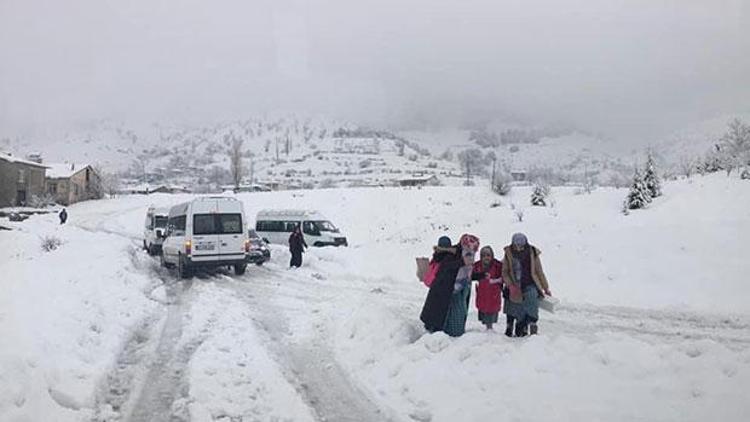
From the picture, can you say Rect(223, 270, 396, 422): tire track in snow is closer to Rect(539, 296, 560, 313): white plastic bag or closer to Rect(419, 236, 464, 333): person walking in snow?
Rect(419, 236, 464, 333): person walking in snow

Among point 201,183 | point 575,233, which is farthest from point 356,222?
point 201,183

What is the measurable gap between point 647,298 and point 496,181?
37172mm

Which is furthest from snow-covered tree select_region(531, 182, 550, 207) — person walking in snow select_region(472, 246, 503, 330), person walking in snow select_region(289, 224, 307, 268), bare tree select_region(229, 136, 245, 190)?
bare tree select_region(229, 136, 245, 190)

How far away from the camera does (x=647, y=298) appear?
16781 mm

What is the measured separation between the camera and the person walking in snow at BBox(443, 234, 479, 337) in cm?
995

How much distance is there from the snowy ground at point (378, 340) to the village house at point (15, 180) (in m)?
0.96

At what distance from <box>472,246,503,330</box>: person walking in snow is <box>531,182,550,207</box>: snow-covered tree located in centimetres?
2422

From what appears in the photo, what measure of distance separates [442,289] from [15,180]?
8.43m

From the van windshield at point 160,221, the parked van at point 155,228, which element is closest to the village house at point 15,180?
the parked van at point 155,228

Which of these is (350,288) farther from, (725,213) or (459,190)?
(459,190)

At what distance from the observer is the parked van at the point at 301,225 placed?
34.1m

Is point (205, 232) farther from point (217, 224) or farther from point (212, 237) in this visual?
point (217, 224)

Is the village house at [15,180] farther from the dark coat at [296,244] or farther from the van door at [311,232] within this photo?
the van door at [311,232]

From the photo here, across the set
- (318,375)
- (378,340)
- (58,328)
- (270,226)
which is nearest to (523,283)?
(378,340)
